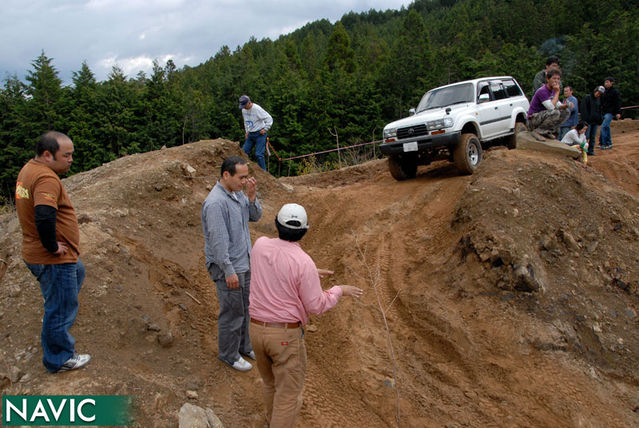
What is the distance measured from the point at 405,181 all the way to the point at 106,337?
22.6 feet

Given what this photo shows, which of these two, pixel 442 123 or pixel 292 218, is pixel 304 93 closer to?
pixel 442 123

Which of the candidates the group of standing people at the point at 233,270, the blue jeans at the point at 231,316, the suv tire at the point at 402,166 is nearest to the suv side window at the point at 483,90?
the suv tire at the point at 402,166

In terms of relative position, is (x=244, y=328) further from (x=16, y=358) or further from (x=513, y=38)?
(x=513, y=38)

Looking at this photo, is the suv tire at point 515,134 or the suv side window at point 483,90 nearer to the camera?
the suv side window at point 483,90

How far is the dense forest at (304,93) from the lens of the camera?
25750 mm

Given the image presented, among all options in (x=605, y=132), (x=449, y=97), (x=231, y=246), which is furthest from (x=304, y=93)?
(x=231, y=246)

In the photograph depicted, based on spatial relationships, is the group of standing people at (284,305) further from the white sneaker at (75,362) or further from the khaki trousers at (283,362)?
the white sneaker at (75,362)

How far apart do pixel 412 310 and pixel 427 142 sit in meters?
3.94

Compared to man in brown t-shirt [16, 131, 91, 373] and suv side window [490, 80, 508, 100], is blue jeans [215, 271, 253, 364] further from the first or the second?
suv side window [490, 80, 508, 100]

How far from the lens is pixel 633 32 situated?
84.6ft

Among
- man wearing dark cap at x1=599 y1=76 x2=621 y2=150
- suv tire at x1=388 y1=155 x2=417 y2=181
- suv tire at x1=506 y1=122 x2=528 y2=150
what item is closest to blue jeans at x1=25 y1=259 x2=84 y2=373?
suv tire at x1=388 y1=155 x2=417 y2=181

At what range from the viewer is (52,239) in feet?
9.90

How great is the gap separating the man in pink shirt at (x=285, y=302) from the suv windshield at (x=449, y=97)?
722 centimetres

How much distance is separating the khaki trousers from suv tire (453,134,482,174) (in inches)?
241
